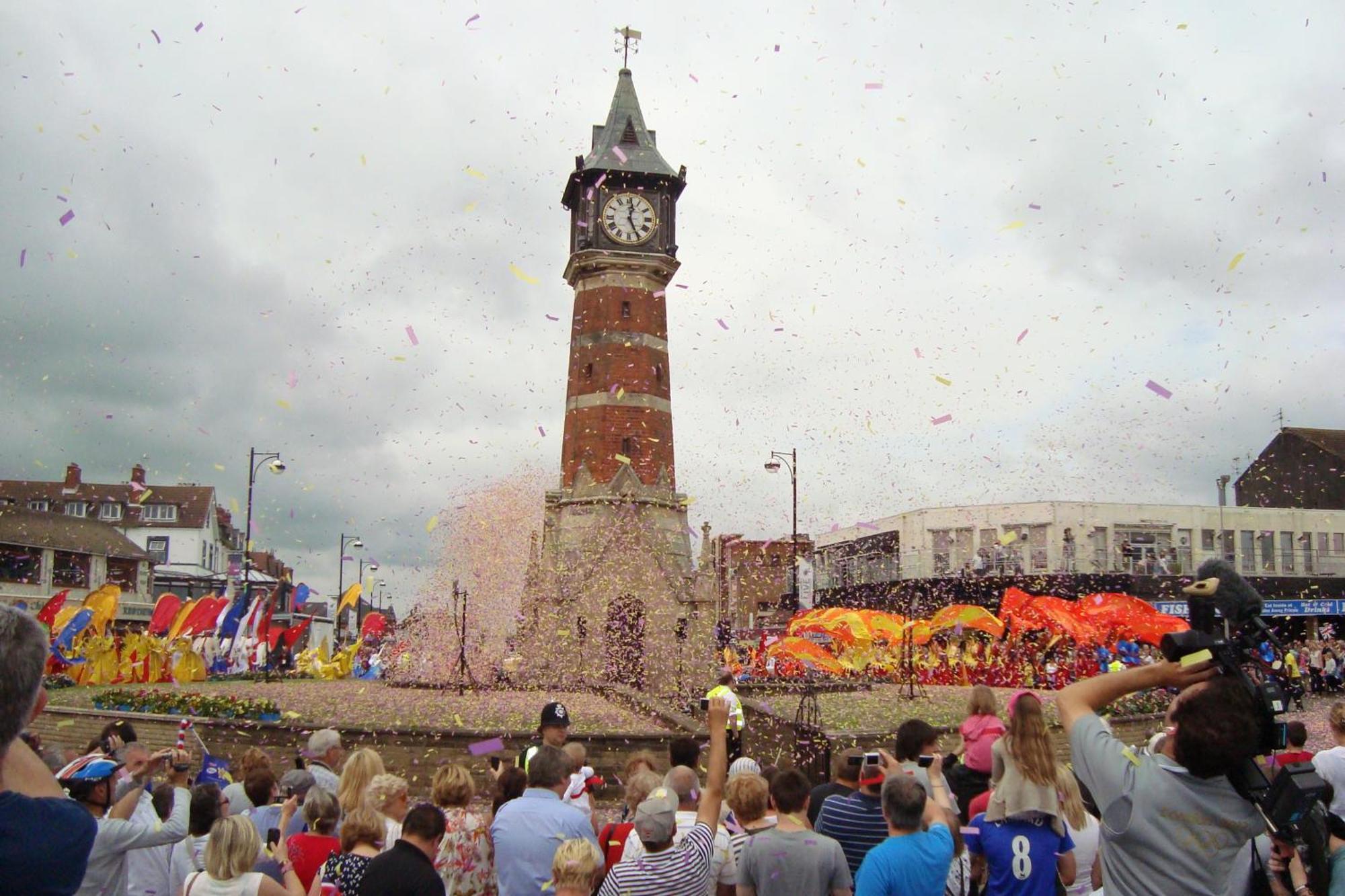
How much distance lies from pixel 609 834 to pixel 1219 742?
4.42 m

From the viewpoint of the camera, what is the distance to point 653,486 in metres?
40.9

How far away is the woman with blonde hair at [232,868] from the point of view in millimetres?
5590

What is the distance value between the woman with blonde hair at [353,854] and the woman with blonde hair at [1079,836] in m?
4.03

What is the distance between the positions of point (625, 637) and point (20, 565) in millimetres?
37845

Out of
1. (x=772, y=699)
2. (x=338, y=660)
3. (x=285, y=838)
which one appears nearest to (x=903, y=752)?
(x=285, y=838)

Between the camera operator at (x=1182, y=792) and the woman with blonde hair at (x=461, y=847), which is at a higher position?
the camera operator at (x=1182, y=792)

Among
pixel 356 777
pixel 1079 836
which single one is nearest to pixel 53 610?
pixel 356 777

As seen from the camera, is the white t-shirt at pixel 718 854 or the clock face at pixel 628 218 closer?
the white t-shirt at pixel 718 854

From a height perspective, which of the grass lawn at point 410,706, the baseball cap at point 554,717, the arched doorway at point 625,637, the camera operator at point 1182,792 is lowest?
the grass lawn at point 410,706

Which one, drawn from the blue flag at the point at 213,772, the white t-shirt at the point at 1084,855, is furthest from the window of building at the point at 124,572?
the white t-shirt at the point at 1084,855

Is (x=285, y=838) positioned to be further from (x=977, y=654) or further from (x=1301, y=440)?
(x=1301, y=440)

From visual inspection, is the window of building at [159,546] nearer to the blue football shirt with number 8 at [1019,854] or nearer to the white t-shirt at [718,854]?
the white t-shirt at [718,854]

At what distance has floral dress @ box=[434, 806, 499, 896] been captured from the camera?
6.42 m

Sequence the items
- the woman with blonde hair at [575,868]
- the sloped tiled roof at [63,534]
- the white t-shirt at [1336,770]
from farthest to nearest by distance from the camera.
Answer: the sloped tiled roof at [63,534], the white t-shirt at [1336,770], the woman with blonde hair at [575,868]
